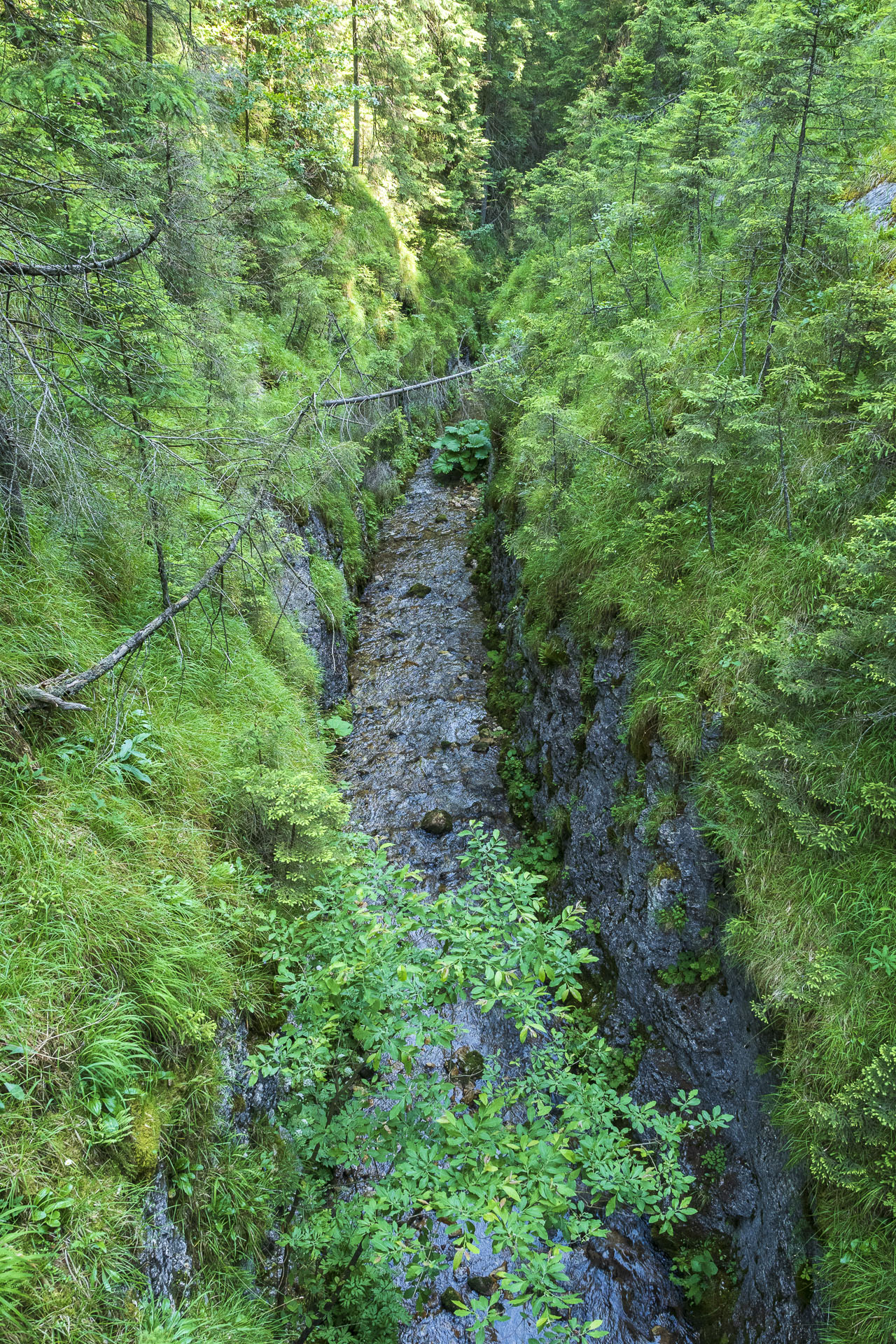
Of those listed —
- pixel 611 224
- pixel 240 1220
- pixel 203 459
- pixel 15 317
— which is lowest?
pixel 240 1220

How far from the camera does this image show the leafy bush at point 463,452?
1606 cm

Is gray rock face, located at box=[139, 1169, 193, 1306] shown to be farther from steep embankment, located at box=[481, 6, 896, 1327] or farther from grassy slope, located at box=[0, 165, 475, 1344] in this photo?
steep embankment, located at box=[481, 6, 896, 1327]

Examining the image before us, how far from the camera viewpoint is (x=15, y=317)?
10.6ft

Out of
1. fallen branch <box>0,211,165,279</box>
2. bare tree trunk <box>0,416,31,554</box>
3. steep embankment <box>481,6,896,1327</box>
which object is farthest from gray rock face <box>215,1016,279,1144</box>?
fallen branch <box>0,211,165,279</box>

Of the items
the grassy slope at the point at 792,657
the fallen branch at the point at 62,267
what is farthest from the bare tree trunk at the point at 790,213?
the fallen branch at the point at 62,267

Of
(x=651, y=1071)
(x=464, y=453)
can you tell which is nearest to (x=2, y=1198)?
(x=651, y=1071)

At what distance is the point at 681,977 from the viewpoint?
4750 millimetres

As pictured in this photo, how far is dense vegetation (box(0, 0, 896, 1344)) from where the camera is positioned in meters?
2.79

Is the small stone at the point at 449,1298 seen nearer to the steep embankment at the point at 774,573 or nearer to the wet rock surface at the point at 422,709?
the steep embankment at the point at 774,573

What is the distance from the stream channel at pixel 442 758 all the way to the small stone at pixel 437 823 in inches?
2.8

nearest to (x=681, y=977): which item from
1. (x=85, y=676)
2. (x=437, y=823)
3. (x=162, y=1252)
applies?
(x=437, y=823)

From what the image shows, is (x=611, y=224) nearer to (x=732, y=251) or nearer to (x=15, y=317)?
(x=732, y=251)

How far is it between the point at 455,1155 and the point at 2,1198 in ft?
5.79

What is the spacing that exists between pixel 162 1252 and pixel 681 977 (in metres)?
3.79
